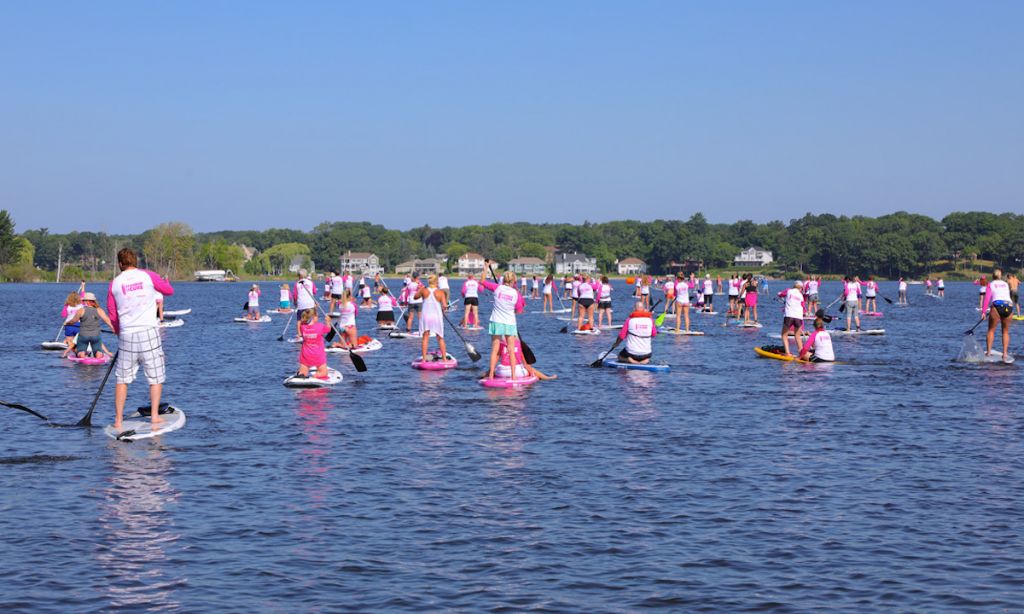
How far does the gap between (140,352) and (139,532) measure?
4170 mm

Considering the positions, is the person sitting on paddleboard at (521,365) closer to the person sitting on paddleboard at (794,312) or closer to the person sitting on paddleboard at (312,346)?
the person sitting on paddleboard at (312,346)

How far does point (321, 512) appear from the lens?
1100cm

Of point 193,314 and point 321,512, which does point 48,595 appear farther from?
point 193,314

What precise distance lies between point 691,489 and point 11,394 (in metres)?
14.1

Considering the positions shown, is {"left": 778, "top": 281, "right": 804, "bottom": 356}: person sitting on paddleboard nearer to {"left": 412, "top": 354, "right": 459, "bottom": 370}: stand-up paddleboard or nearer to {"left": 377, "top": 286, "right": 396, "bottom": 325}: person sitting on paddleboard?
{"left": 412, "top": 354, "right": 459, "bottom": 370}: stand-up paddleboard

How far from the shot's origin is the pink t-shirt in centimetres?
2011

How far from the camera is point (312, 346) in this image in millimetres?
20562

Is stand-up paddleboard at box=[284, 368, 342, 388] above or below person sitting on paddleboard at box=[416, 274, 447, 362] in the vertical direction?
below

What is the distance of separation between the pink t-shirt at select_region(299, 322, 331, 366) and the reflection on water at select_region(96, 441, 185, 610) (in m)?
6.34

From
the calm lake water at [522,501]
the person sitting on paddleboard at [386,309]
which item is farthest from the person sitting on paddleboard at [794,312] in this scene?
the person sitting on paddleboard at [386,309]

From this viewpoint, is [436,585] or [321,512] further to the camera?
[321,512]

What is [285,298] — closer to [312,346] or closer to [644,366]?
[644,366]

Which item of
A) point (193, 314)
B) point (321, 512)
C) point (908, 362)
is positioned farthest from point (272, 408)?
point (193, 314)

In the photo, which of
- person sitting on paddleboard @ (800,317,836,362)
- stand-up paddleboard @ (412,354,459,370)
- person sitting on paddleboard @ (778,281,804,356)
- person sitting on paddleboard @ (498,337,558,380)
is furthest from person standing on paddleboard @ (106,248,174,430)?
person sitting on paddleboard @ (778,281,804,356)
